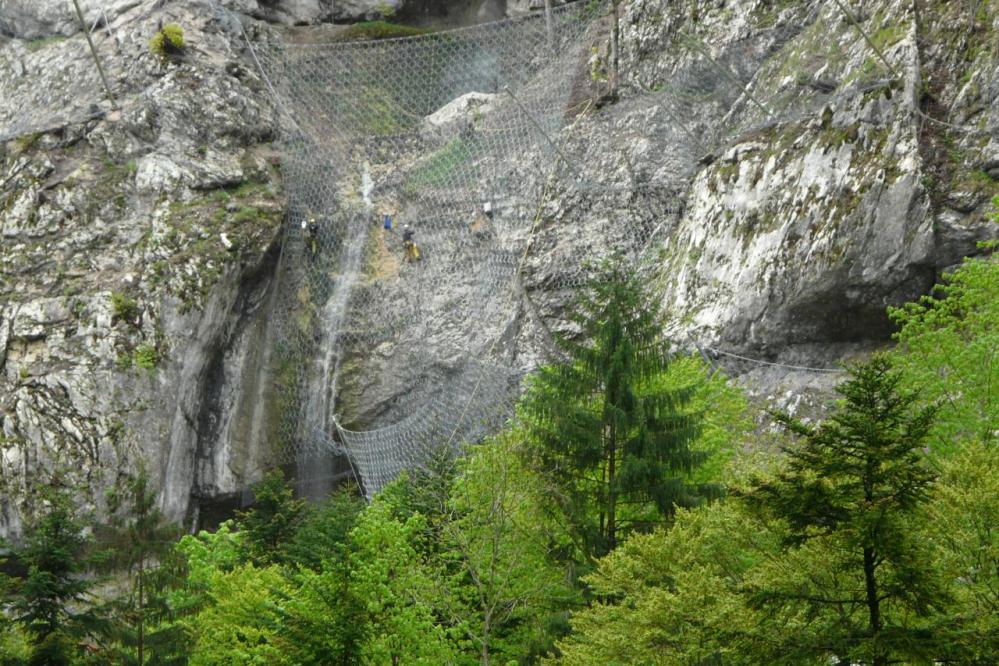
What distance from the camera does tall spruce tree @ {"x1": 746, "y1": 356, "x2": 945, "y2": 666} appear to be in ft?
27.5

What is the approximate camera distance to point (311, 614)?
1266 cm

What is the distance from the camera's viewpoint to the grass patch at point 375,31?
36906 mm

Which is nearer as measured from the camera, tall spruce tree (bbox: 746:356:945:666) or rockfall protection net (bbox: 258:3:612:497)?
tall spruce tree (bbox: 746:356:945:666)

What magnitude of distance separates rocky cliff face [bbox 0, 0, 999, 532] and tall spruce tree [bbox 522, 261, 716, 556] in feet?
16.2

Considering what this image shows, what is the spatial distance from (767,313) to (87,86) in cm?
2011

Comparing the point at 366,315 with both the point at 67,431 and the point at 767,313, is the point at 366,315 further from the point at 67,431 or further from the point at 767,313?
the point at 767,313

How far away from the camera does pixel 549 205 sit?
87.5 feet

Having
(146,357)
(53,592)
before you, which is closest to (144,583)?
(53,592)

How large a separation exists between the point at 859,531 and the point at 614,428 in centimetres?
732

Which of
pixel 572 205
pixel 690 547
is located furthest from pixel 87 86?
pixel 690 547

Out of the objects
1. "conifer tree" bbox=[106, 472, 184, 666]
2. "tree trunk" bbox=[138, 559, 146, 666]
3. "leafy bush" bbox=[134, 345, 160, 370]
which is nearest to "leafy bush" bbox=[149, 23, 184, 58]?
"leafy bush" bbox=[134, 345, 160, 370]

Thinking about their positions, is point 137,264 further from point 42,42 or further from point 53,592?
point 53,592

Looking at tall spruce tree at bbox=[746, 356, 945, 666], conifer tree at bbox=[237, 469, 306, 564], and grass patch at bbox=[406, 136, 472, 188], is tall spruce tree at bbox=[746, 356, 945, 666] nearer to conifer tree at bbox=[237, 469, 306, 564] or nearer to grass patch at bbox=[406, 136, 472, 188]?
conifer tree at bbox=[237, 469, 306, 564]

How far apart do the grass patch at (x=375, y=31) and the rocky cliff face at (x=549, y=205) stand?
3.93 meters
